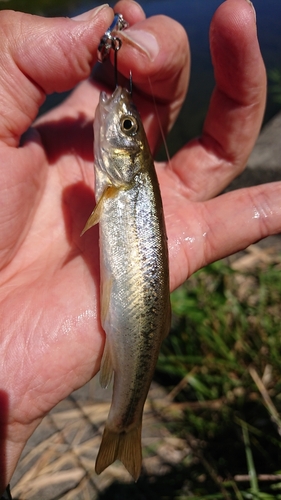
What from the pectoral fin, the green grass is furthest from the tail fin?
the pectoral fin

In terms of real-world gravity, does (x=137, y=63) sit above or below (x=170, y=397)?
above

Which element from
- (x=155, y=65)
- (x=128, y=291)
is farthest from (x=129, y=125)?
(x=128, y=291)

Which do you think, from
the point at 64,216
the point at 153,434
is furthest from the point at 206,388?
the point at 64,216

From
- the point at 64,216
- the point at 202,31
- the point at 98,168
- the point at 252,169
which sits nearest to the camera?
the point at 98,168

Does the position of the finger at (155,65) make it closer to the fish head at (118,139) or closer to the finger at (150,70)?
the finger at (150,70)

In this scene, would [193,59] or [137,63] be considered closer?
[137,63]

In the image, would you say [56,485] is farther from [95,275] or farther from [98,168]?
[98,168]

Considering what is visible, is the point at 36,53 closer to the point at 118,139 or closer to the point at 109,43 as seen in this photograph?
the point at 109,43

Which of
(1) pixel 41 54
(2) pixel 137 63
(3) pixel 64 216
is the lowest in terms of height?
(3) pixel 64 216
